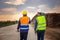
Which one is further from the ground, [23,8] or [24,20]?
[23,8]

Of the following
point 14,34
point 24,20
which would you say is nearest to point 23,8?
point 14,34

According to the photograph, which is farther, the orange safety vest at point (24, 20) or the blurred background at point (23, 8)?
the blurred background at point (23, 8)

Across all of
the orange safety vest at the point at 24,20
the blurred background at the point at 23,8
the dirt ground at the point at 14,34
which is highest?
the blurred background at the point at 23,8

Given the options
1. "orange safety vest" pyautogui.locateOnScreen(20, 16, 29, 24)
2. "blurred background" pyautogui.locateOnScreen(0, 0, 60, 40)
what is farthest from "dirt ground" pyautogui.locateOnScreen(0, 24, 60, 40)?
"orange safety vest" pyautogui.locateOnScreen(20, 16, 29, 24)

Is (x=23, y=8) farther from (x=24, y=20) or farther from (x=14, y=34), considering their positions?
(x=24, y=20)

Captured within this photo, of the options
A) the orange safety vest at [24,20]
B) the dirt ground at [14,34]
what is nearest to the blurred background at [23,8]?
the dirt ground at [14,34]

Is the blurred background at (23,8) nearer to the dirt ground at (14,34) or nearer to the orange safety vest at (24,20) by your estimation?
the dirt ground at (14,34)

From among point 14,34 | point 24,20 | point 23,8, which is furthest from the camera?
point 14,34

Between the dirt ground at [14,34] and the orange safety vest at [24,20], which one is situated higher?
the orange safety vest at [24,20]

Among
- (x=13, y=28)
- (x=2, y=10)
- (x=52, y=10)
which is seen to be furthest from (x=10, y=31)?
(x=52, y=10)

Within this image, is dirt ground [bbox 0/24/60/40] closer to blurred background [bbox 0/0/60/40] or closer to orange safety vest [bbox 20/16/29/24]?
blurred background [bbox 0/0/60/40]

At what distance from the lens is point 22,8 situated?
573 cm

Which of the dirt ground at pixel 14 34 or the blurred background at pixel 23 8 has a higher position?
the blurred background at pixel 23 8

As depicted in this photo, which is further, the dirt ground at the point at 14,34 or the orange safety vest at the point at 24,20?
the dirt ground at the point at 14,34
